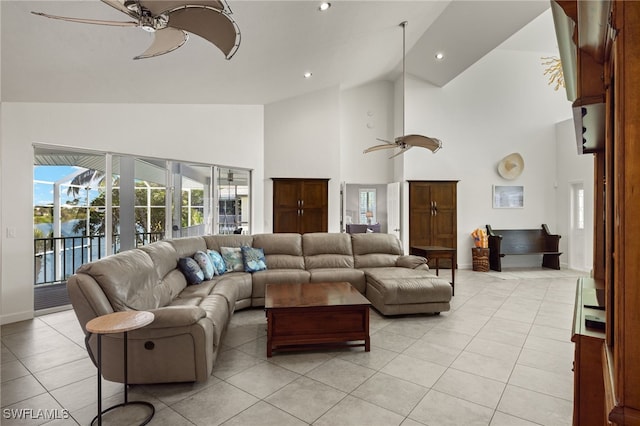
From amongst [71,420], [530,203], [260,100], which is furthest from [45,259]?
[530,203]

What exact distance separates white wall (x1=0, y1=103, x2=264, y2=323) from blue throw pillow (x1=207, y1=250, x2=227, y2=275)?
6.22 feet

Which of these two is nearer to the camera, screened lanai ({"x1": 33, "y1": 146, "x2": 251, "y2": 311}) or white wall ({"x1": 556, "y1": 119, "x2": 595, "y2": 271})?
screened lanai ({"x1": 33, "y1": 146, "x2": 251, "y2": 311})

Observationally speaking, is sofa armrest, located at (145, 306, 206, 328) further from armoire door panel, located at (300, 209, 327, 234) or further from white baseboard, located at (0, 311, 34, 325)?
armoire door panel, located at (300, 209, 327, 234)

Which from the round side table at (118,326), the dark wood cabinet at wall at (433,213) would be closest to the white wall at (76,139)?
the round side table at (118,326)

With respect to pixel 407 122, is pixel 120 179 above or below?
below

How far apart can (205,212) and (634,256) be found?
6057 mm

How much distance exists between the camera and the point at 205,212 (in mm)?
6074

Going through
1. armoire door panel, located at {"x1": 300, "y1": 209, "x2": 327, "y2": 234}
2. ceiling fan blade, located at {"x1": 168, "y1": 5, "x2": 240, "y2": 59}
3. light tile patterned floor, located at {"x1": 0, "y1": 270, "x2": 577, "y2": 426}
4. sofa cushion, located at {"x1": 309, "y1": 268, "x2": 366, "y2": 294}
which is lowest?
light tile patterned floor, located at {"x1": 0, "y1": 270, "x2": 577, "y2": 426}

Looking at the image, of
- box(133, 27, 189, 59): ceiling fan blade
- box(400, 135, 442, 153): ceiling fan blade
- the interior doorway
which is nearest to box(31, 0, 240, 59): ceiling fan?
box(133, 27, 189, 59): ceiling fan blade

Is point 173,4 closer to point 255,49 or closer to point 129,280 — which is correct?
point 129,280

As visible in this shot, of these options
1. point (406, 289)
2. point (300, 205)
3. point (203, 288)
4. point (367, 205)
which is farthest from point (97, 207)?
point (367, 205)

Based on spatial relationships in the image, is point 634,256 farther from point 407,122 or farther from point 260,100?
point 407,122

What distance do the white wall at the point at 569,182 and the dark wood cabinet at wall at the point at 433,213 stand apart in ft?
8.19

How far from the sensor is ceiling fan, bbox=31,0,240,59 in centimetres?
164
